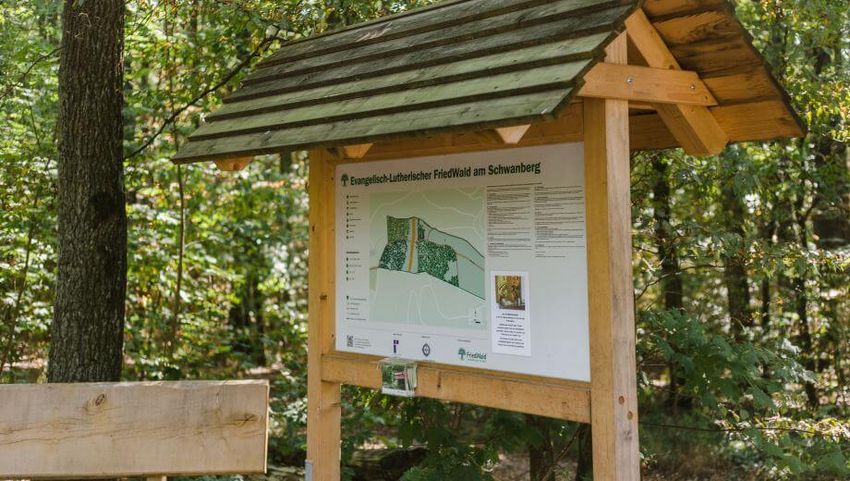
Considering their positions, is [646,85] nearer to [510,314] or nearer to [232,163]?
[510,314]

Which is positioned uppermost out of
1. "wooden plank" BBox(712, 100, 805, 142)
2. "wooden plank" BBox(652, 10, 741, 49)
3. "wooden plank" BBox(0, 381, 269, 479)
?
"wooden plank" BBox(652, 10, 741, 49)

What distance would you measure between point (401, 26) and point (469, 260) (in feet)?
4.09

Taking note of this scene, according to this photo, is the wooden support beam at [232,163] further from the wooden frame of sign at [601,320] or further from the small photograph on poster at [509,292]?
the small photograph on poster at [509,292]

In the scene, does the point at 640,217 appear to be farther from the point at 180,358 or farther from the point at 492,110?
the point at 180,358

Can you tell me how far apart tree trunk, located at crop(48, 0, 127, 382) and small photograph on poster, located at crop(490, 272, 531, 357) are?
9.18 ft

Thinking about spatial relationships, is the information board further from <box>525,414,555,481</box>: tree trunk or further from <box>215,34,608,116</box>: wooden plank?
<box>525,414,555,481</box>: tree trunk

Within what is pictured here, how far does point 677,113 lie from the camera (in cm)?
348

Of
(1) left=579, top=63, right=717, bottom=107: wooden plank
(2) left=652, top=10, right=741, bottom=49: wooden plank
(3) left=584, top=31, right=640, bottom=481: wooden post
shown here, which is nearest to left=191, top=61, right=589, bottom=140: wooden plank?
(1) left=579, top=63, right=717, bottom=107: wooden plank

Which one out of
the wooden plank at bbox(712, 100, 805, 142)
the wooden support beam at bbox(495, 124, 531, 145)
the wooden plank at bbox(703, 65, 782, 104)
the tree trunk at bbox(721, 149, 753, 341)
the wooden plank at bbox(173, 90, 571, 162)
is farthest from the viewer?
the tree trunk at bbox(721, 149, 753, 341)

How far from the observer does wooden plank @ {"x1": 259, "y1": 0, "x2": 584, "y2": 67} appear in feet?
11.3

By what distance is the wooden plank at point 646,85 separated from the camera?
2.93 m

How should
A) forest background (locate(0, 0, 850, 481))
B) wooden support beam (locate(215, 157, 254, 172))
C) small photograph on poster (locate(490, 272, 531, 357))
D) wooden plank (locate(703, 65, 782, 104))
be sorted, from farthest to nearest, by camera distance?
forest background (locate(0, 0, 850, 481))
wooden support beam (locate(215, 157, 254, 172))
wooden plank (locate(703, 65, 782, 104))
small photograph on poster (locate(490, 272, 531, 357))

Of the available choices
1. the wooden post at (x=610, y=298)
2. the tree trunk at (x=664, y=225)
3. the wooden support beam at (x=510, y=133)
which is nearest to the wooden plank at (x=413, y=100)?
the wooden support beam at (x=510, y=133)

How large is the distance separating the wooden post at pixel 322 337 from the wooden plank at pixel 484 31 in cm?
52
